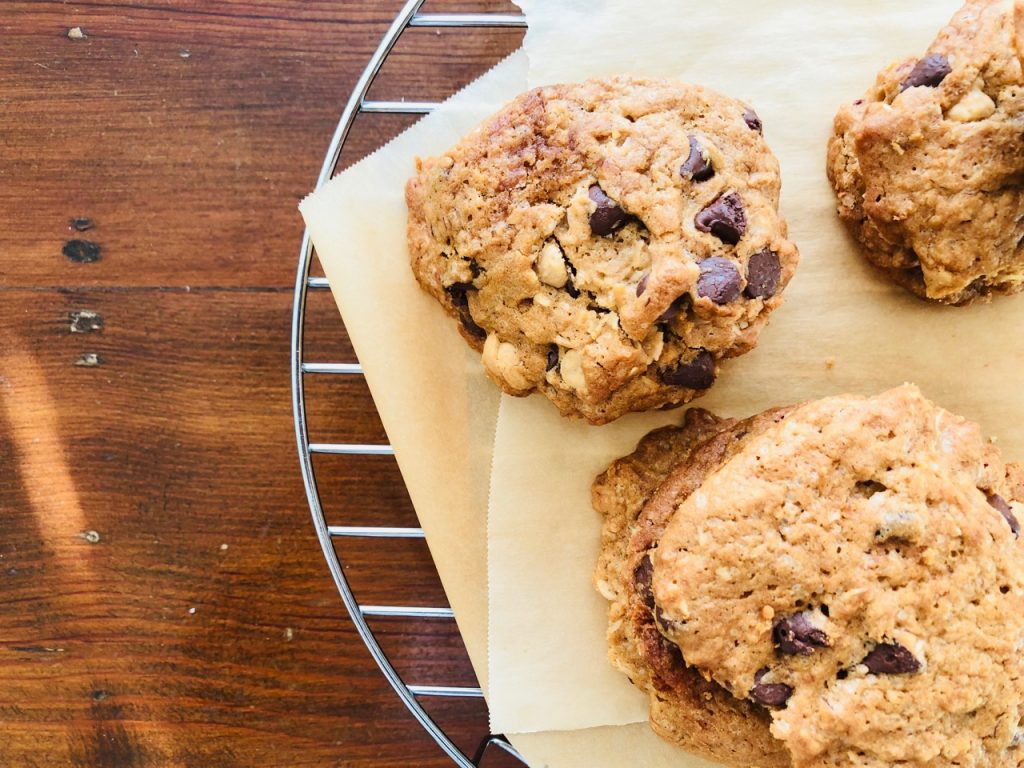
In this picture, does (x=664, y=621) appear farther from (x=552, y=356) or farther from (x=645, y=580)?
(x=552, y=356)

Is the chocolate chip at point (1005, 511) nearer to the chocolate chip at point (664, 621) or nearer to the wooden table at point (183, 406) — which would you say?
the chocolate chip at point (664, 621)

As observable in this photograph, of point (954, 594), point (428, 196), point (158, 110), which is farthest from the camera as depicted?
point (158, 110)

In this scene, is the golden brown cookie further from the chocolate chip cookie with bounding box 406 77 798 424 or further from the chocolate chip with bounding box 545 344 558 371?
the chocolate chip with bounding box 545 344 558 371

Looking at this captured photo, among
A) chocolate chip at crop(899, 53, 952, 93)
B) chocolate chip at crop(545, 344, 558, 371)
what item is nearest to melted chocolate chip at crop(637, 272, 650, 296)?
chocolate chip at crop(545, 344, 558, 371)

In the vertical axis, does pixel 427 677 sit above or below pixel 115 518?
below

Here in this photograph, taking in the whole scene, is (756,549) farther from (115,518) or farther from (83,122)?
(83,122)

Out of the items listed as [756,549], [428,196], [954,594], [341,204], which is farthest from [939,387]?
[341,204]

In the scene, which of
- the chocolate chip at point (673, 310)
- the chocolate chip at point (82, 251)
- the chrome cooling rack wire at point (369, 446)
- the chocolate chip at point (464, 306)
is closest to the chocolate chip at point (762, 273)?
the chocolate chip at point (673, 310)
